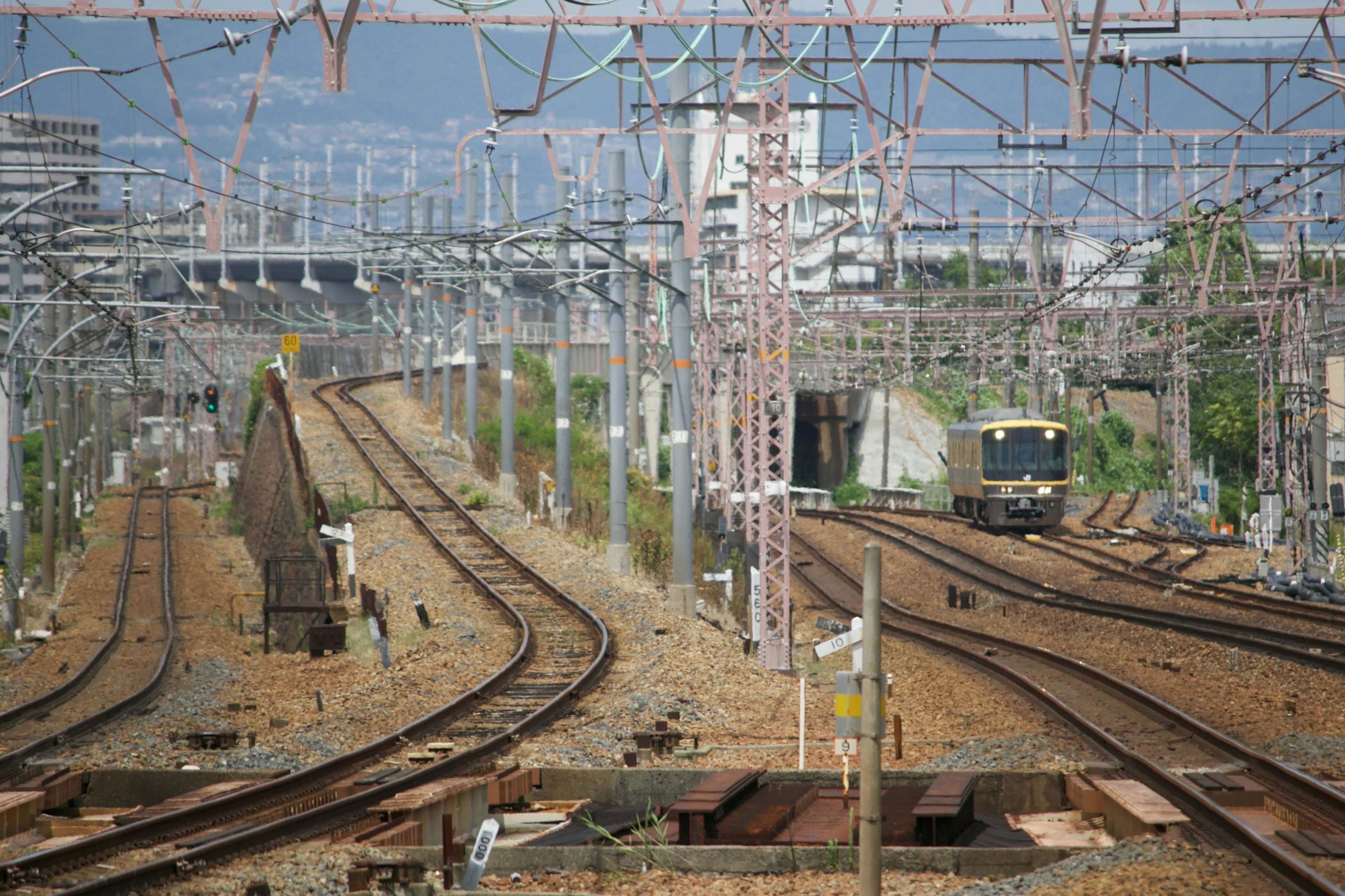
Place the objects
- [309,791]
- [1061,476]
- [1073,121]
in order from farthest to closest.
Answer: [1061,476], [1073,121], [309,791]

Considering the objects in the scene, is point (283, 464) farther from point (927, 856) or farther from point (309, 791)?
point (927, 856)

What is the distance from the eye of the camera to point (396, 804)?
893 centimetres

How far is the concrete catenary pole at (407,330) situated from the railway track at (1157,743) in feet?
88.9

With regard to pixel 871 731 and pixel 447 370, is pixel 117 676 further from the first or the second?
pixel 447 370

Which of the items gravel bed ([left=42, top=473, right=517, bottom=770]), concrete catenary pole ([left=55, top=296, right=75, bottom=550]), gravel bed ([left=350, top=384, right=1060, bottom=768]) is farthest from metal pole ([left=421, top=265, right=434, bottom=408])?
gravel bed ([left=350, top=384, right=1060, bottom=768])

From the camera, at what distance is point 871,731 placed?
6.24 metres

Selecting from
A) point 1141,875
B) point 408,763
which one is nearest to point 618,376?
point 408,763

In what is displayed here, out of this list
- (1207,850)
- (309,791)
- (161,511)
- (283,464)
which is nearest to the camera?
(1207,850)

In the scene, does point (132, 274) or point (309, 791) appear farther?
point (132, 274)

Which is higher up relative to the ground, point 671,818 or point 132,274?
point 132,274

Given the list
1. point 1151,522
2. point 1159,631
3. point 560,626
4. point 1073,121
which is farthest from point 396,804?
point 1151,522

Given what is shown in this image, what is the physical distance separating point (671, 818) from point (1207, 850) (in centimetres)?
348

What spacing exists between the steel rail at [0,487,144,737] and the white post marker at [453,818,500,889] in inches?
230

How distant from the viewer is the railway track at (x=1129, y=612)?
17.5 meters
